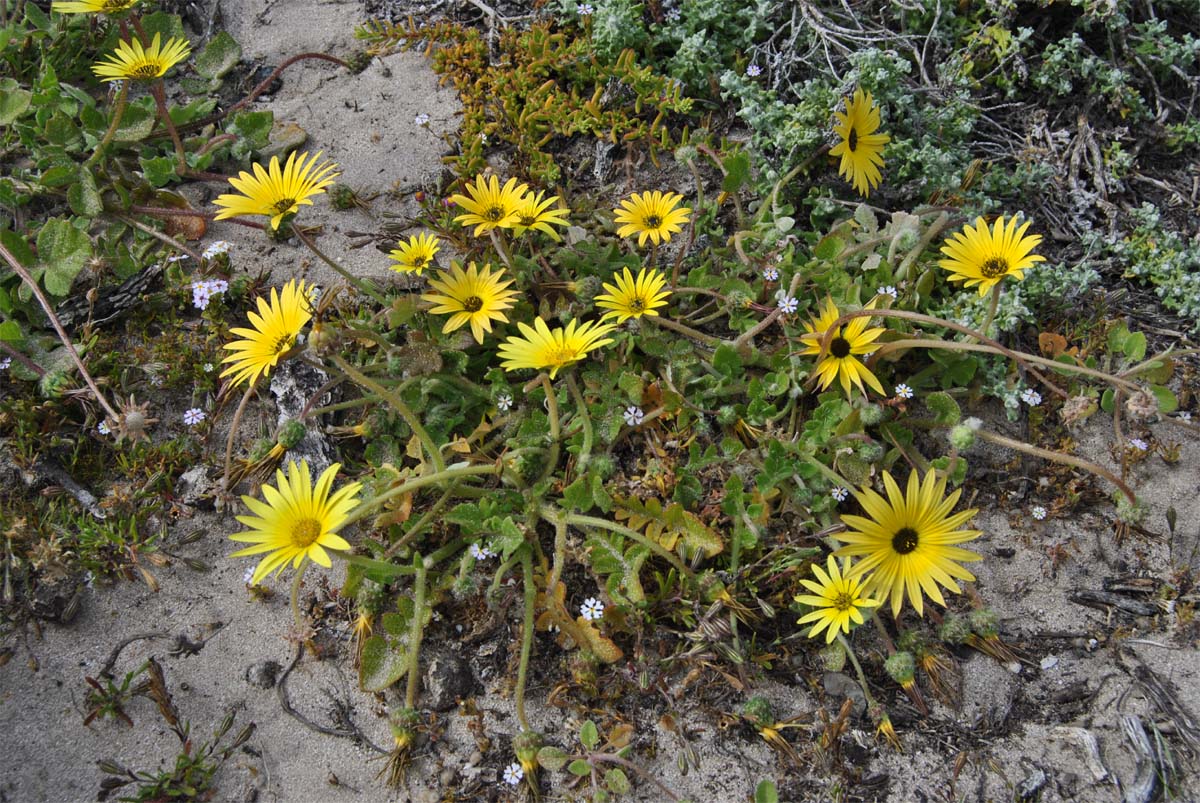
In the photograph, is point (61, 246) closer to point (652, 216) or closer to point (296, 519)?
point (296, 519)

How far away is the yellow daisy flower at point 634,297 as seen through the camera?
3.12m

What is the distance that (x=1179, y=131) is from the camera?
3.82 m

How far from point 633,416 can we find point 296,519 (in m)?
1.23

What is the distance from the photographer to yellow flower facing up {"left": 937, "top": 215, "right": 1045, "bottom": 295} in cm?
300

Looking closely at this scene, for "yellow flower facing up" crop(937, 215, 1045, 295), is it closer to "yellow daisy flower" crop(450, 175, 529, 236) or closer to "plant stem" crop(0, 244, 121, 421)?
"yellow daisy flower" crop(450, 175, 529, 236)

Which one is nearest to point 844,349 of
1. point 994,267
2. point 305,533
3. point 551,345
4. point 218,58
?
point 994,267

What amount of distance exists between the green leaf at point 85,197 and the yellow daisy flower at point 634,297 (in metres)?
2.22

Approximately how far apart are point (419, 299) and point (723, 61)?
6.43ft

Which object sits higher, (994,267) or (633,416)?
(994,267)

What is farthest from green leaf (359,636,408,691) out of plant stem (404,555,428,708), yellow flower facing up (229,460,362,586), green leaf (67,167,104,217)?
green leaf (67,167,104,217)

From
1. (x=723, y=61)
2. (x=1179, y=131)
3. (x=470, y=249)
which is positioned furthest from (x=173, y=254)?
(x=1179, y=131)

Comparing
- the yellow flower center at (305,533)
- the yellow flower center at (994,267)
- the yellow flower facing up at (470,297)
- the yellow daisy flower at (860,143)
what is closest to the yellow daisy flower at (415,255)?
the yellow flower facing up at (470,297)

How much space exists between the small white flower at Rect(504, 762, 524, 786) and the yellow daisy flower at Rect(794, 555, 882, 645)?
3.26 feet

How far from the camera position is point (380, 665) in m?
2.76
